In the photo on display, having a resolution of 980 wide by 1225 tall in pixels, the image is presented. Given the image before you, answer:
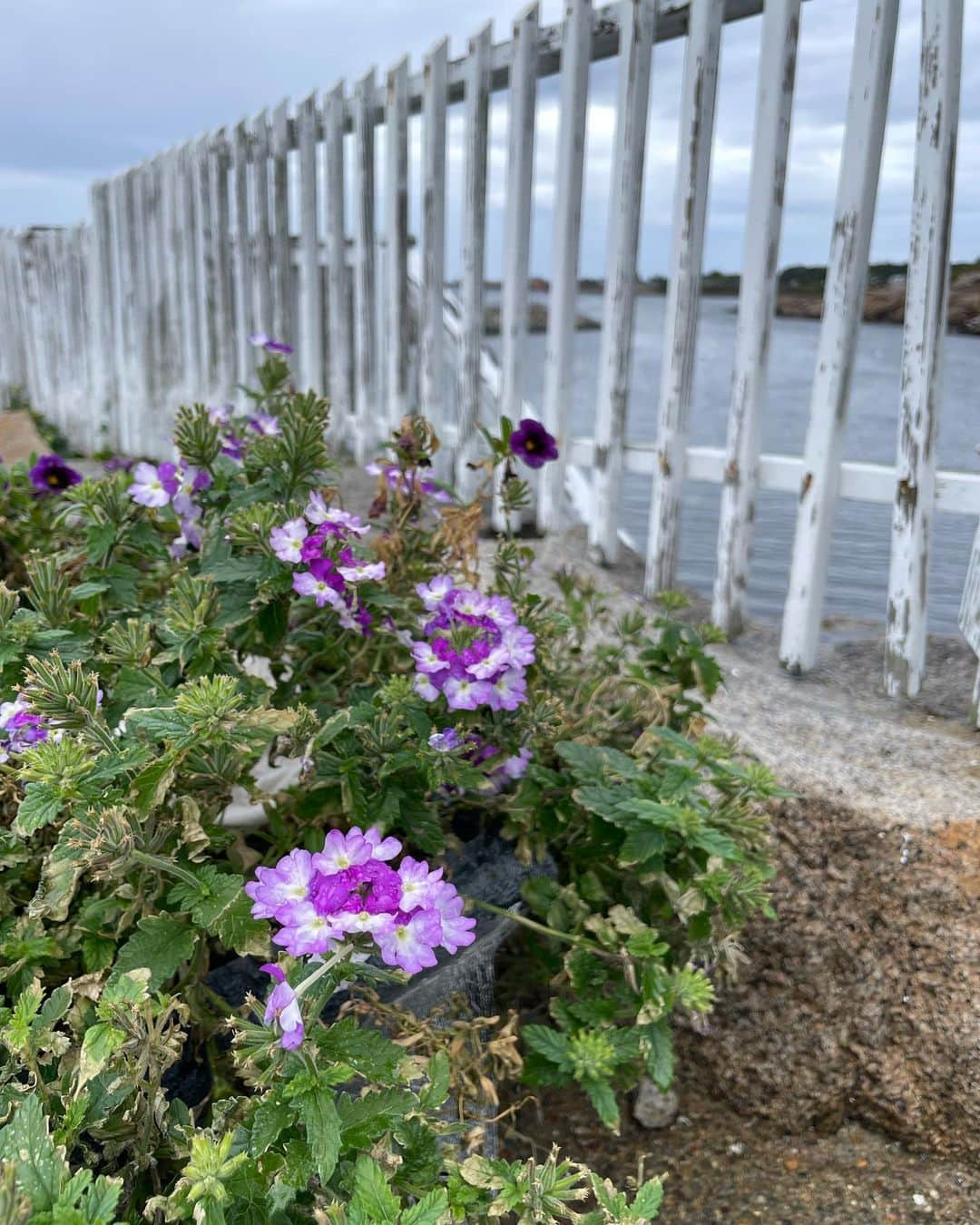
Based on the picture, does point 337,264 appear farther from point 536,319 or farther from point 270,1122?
point 270,1122

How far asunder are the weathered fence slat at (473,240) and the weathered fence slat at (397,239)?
1.60 ft

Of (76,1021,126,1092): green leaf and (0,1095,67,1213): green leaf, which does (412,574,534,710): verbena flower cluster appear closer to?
(76,1021,126,1092): green leaf

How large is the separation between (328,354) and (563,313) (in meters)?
2.07

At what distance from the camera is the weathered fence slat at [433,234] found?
3820 mm

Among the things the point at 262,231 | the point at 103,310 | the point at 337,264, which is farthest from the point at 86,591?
the point at 103,310

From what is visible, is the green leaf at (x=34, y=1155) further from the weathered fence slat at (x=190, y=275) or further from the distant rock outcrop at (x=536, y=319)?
the weathered fence slat at (x=190, y=275)

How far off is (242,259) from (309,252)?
77cm

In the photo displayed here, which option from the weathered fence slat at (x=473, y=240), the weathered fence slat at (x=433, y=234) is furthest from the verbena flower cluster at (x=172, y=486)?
the weathered fence slat at (x=433, y=234)

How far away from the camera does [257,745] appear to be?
137 cm

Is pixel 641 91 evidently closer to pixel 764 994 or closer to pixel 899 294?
pixel 899 294

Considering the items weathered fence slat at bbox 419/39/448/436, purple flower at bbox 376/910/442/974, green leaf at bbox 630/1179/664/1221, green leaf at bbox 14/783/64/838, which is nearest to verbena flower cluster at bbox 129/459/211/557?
green leaf at bbox 14/783/64/838

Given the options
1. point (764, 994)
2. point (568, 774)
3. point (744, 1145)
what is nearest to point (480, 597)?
point (568, 774)

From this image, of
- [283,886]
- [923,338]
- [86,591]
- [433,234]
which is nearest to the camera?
[283,886]

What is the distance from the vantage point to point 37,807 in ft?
4.06
